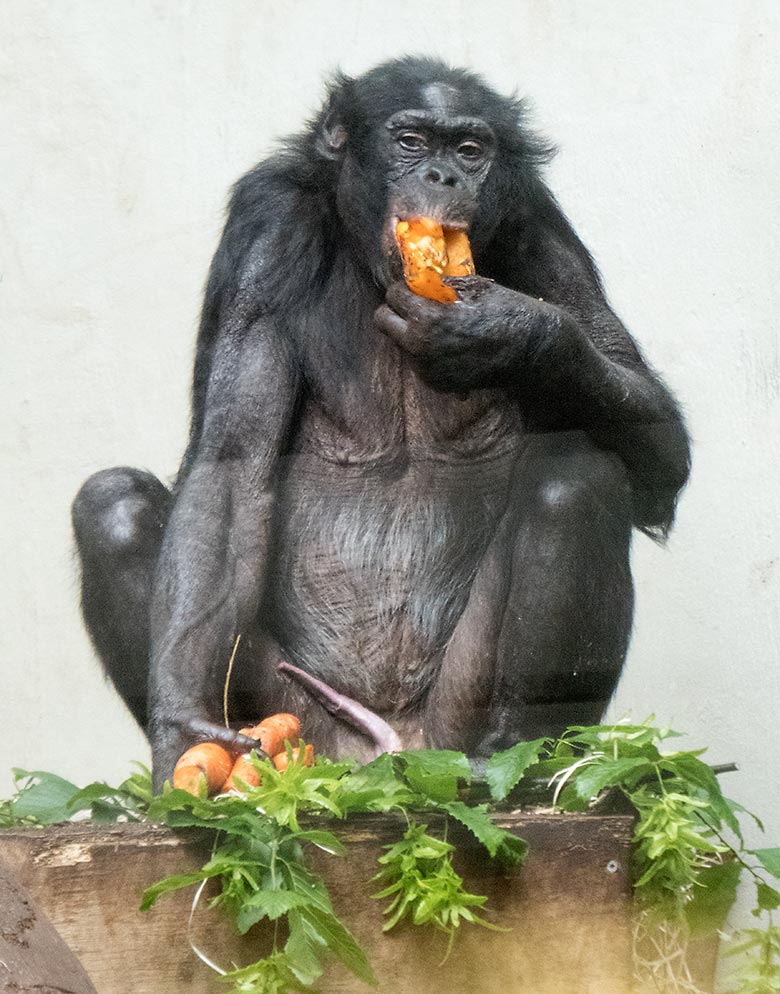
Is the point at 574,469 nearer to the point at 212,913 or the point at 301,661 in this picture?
the point at 301,661

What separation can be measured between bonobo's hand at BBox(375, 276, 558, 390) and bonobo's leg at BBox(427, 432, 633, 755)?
0.82 feet

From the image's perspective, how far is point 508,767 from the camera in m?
2.39

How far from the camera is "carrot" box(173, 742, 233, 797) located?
243 centimetres

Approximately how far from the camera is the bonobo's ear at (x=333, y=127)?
304cm

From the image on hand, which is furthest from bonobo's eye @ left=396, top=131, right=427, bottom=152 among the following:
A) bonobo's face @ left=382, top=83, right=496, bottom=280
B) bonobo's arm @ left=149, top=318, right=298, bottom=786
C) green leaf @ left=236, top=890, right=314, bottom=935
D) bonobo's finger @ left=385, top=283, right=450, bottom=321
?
green leaf @ left=236, top=890, right=314, bottom=935

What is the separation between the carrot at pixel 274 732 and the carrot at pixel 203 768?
0.35 feet

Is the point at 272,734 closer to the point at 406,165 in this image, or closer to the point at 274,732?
the point at 274,732

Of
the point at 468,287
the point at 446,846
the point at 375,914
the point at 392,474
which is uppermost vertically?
the point at 468,287

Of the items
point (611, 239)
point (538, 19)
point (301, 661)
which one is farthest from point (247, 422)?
point (538, 19)

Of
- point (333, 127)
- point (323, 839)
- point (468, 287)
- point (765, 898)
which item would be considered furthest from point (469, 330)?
point (765, 898)

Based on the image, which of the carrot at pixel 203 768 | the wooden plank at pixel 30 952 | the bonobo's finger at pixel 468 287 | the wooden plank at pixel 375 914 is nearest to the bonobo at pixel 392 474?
the bonobo's finger at pixel 468 287

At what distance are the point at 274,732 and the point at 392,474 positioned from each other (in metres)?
0.62

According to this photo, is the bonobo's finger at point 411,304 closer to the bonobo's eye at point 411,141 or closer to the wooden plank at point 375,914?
the bonobo's eye at point 411,141

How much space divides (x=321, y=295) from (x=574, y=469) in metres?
0.66
